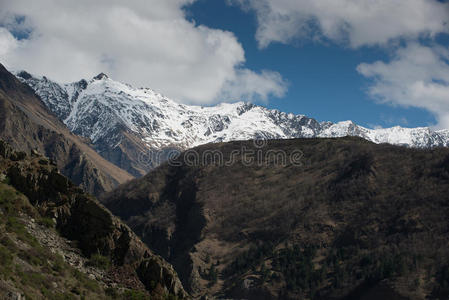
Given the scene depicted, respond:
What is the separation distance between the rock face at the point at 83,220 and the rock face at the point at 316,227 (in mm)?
78874

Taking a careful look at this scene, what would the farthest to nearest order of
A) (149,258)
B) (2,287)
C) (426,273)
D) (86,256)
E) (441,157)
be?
(441,157), (426,273), (149,258), (86,256), (2,287)

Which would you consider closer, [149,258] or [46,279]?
[46,279]

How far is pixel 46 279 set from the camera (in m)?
29.4

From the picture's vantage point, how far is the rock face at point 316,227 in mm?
116688

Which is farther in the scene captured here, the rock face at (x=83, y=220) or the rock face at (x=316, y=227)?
the rock face at (x=316, y=227)

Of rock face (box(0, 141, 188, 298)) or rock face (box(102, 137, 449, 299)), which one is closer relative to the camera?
rock face (box(0, 141, 188, 298))

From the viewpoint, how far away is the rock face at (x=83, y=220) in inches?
1419

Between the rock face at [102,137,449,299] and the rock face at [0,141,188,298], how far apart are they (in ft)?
259

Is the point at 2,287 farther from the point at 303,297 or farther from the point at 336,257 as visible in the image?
the point at 336,257

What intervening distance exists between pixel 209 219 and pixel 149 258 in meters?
132

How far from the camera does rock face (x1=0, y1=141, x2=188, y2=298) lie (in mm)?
36031

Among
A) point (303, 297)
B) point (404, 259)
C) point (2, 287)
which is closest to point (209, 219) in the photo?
point (303, 297)

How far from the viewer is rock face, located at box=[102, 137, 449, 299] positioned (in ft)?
383

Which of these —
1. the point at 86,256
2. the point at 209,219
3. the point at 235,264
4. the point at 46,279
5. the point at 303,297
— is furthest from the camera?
the point at 209,219
